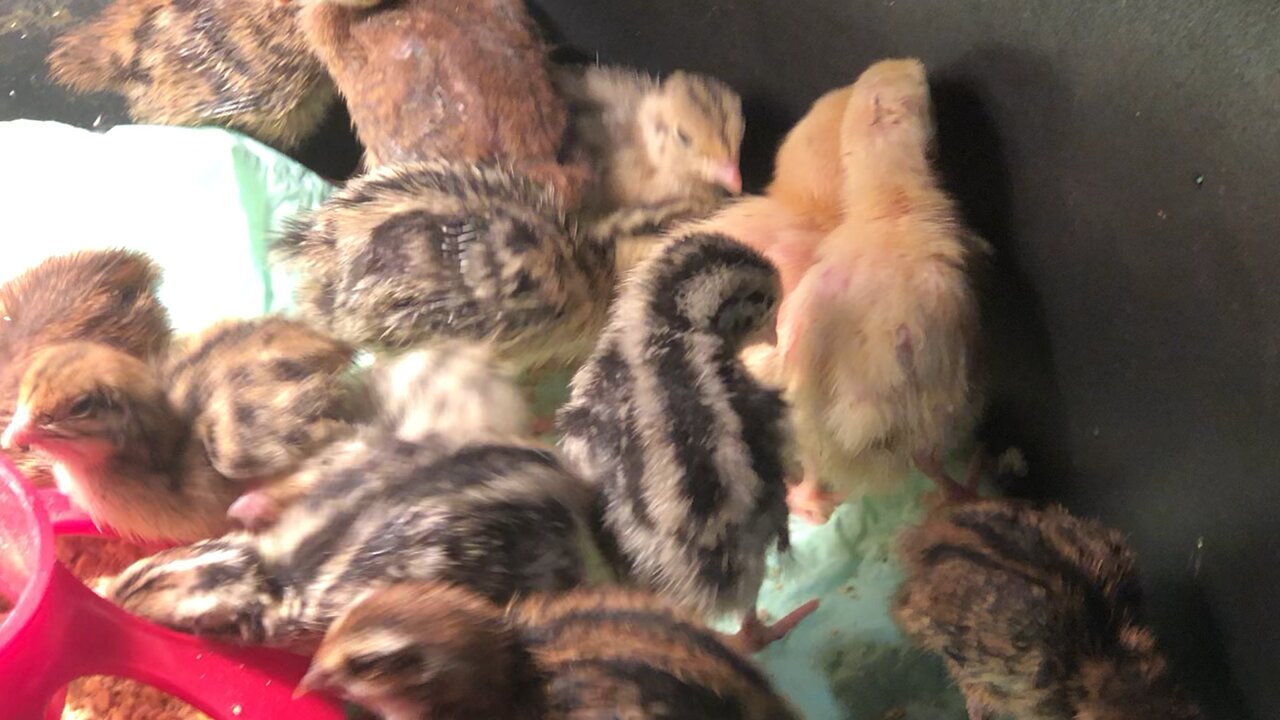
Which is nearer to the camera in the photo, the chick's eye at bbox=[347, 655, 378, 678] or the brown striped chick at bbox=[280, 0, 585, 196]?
the chick's eye at bbox=[347, 655, 378, 678]

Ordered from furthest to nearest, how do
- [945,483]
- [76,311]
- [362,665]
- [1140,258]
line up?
[945,483], [76,311], [1140,258], [362,665]

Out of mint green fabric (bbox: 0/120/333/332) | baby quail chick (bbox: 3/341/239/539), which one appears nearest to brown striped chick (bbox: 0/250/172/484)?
baby quail chick (bbox: 3/341/239/539)

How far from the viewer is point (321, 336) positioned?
1.40 meters

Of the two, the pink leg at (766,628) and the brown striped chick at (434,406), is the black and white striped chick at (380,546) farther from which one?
the pink leg at (766,628)

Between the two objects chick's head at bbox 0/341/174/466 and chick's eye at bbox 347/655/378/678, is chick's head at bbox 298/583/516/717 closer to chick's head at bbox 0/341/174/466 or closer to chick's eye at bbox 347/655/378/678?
chick's eye at bbox 347/655/378/678

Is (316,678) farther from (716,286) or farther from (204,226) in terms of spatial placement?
(204,226)

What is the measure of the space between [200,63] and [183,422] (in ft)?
2.99

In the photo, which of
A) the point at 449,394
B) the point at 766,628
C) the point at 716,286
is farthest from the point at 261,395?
the point at 766,628

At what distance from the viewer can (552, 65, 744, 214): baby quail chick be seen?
5.84 ft

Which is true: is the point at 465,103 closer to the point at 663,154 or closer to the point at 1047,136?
the point at 663,154

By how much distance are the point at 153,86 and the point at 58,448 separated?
1.03 m

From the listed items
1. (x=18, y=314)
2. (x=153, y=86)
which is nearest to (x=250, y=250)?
→ (x=153, y=86)

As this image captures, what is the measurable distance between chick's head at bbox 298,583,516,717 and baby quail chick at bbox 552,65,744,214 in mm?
911

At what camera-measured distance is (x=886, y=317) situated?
53.0 inches
